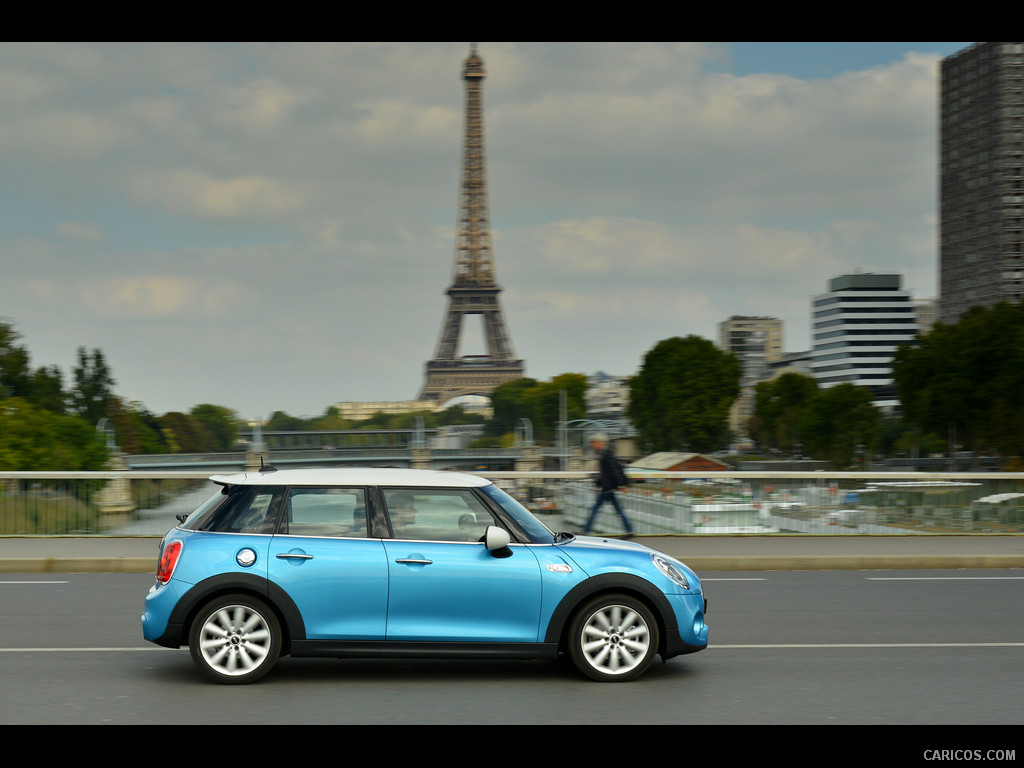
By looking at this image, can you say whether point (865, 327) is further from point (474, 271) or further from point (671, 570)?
point (671, 570)

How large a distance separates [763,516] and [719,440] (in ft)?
256

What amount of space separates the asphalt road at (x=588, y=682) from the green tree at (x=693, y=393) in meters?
82.7

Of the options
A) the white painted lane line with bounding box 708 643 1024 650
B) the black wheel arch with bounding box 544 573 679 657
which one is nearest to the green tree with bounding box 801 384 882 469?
the white painted lane line with bounding box 708 643 1024 650

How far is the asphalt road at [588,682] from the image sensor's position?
638 centimetres

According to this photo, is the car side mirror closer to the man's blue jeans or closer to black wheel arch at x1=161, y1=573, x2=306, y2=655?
black wheel arch at x1=161, y1=573, x2=306, y2=655

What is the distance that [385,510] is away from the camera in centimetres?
748

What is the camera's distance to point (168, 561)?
Answer: 729 cm

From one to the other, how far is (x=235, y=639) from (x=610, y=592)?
2.38 meters

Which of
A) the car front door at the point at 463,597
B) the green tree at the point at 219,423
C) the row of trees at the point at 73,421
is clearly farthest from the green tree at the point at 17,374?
the green tree at the point at 219,423

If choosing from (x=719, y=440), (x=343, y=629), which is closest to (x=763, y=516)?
(x=343, y=629)

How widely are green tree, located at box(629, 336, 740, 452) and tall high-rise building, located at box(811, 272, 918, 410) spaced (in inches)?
3638

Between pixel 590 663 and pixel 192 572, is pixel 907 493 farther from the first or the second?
pixel 192 572
